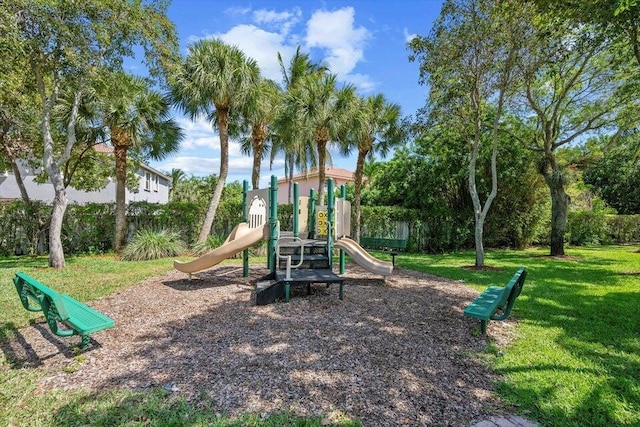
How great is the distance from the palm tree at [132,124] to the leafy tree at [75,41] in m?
1.04

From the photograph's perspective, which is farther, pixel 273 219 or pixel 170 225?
pixel 170 225

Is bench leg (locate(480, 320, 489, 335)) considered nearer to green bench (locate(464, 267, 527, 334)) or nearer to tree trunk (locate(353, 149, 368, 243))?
green bench (locate(464, 267, 527, 334))

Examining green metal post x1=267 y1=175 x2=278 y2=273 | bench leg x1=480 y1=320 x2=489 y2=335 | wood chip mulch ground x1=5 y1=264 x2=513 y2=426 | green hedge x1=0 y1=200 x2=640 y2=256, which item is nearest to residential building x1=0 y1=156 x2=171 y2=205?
green hedge x1=0 y1=200 x2=640 y2=256

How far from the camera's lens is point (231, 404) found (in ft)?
9.19

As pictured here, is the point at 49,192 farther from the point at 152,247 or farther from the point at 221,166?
the point at 221,166

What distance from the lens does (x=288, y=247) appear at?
755 cm

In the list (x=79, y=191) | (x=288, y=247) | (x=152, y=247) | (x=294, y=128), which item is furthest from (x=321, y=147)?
(x=79, y=191)

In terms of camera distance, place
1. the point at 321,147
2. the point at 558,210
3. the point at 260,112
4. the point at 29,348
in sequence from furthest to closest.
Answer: the point at 321,147 → the point at 558,210 → the point at 260,112 → the point at 29,348

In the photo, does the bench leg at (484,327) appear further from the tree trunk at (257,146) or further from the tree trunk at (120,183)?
the tree trunk at (120,183)

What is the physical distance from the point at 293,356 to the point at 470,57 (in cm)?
969

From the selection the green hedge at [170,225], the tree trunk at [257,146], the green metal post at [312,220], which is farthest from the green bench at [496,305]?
the tree trunk at [257,146]

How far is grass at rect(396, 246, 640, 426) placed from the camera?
2875 mm

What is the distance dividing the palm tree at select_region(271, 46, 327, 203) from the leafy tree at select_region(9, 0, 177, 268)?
4.86 m

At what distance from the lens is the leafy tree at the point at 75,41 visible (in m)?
8.23
